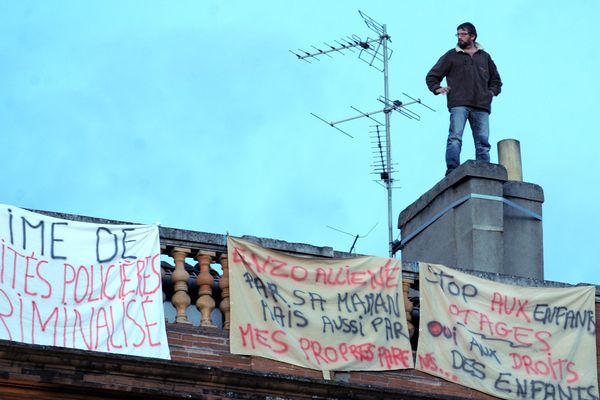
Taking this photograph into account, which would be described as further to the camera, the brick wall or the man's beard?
the man's beard

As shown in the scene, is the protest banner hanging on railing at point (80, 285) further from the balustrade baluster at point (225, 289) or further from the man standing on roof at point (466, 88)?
the man standing on roof at point (466, 88)

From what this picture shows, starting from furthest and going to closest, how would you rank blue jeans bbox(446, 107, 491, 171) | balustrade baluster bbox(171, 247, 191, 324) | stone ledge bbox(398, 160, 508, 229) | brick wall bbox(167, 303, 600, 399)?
blue jeans bbox(446, 107, 491, 171)
stone ledge bbox(398, 160, 508, 229)
balustrade baluster bbox(171, 247, 191, 324)
brick wall bbox(167, 303, 600, 399)

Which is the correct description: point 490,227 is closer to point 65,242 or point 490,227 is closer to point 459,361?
point 459,361

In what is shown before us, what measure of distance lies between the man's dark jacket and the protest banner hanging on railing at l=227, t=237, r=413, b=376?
341cm

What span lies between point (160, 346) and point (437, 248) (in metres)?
4.51

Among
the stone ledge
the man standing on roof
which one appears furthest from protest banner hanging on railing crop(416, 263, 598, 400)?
the man standing on roof

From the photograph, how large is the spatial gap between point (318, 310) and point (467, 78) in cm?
435

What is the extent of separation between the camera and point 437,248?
671 inches

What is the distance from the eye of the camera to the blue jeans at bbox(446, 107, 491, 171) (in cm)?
1747

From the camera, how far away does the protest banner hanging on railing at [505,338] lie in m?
14.6

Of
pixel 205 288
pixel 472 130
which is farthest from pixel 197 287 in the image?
pixel 472 130

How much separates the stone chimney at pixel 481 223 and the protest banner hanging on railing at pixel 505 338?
1207 millimetres

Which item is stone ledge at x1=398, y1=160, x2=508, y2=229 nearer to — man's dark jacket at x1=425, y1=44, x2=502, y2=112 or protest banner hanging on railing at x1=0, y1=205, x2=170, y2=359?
man's dark jacket at x1=425, y1=44, x2=502, y2=112

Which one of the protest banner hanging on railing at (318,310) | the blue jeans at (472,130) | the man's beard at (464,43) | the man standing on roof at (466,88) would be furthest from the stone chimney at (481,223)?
the protest banner hanging on railing at (318,310)
